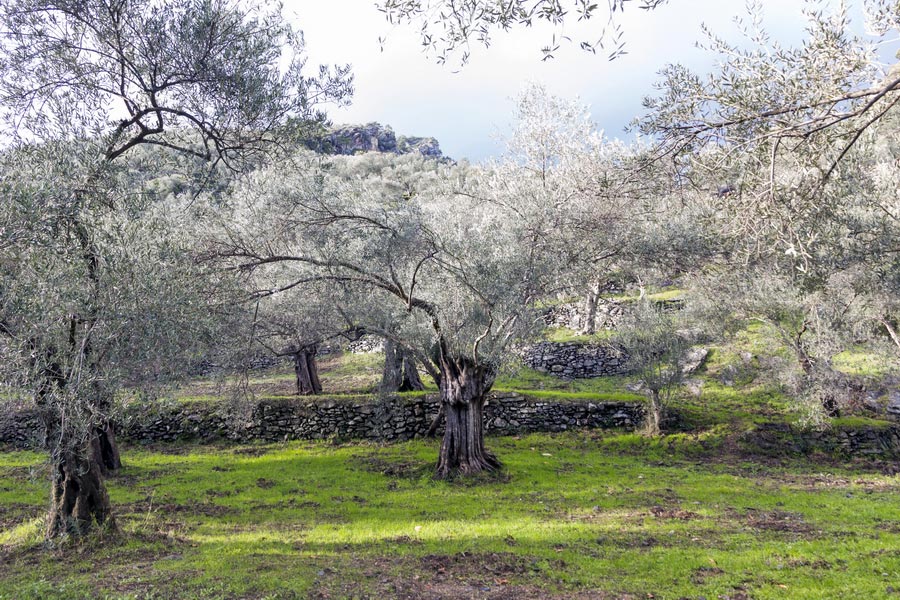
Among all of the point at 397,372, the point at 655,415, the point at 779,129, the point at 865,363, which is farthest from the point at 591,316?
the point at 779,129

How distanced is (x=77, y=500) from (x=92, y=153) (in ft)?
18.9

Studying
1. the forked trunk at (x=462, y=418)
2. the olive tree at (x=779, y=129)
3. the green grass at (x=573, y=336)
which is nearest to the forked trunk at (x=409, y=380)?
the forked trunk at (x=462, y=418)

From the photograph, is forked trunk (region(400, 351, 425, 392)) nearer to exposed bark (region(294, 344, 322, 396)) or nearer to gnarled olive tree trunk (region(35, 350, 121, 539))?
exposed bark (region(294, 344, 322, 396))

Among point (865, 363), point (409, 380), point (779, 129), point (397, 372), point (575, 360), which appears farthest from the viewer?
point (575, 360)

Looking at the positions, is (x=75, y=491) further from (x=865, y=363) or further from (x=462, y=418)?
(x=865, y=363)

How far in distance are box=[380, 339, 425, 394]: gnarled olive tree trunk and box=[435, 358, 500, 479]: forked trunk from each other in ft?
6.76

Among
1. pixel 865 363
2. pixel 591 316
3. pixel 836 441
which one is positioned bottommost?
pixel 836 441

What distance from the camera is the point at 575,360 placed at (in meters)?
29.2

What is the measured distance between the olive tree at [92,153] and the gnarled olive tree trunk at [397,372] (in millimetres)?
8505

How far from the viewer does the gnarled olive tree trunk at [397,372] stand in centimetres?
1919

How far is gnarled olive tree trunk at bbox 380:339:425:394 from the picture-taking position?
19.2 m

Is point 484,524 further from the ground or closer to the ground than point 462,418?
closer to the ground

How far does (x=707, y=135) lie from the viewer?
7.04m

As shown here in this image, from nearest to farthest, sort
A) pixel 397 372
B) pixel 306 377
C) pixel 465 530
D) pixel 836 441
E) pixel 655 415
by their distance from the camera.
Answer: pixel 465 530
pixel 836 441
pixel 655 415
pixel 397 372
pixel 306 377
